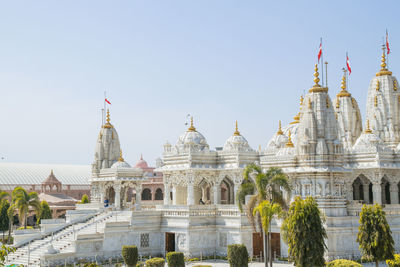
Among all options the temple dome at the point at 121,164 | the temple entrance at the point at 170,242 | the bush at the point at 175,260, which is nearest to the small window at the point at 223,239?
the temple entrance at the point at 170,242

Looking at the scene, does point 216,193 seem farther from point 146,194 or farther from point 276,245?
point 146,194

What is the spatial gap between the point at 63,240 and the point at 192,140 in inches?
542

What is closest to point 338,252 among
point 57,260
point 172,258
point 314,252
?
point 314,252

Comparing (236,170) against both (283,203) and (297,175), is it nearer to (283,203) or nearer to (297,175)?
(297,175)

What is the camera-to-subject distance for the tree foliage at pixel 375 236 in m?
26.1

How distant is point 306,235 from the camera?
2548 centimetres

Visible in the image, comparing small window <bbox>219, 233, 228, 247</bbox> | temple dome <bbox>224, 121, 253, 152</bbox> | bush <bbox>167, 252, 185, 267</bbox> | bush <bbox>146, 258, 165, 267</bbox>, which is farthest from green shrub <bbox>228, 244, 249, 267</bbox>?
temple dome <bbox>224, 121, 253, 152</bbox>

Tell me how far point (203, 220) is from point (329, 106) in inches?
445

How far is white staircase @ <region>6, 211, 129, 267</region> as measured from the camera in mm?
34094

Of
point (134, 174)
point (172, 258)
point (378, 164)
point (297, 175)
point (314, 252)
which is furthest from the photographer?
point (134, 174)

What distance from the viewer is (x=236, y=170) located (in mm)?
40469

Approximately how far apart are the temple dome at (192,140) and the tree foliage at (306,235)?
1909 cm

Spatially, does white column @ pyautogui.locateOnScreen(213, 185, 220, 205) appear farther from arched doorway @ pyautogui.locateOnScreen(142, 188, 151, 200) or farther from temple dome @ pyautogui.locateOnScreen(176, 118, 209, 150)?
arched doorway @ pyautogui.locateOnScreen(142, 188, 151, 200)

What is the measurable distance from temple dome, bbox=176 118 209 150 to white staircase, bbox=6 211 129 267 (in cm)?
827
